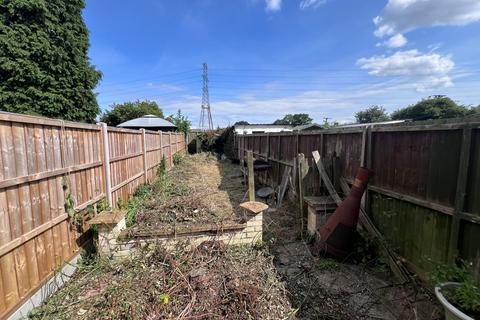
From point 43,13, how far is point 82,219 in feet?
48.5

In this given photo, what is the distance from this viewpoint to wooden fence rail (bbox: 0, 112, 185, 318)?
199cm

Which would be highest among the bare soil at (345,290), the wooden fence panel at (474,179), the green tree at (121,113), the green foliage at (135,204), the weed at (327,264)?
the green tree at (121,113)

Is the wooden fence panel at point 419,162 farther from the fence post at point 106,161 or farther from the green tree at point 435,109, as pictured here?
the green tree at point 435,109

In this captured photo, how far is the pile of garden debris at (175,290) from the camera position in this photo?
2.18 m

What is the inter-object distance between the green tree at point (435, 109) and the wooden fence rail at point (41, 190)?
132 ft

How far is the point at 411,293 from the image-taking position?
2537 millimetres

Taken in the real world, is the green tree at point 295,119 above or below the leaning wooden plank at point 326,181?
above

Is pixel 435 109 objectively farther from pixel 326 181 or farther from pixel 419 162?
pixel 419 162

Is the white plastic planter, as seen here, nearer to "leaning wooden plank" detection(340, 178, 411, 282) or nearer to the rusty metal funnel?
"leaning wooden plank" detection(340, 178, 411, 282)

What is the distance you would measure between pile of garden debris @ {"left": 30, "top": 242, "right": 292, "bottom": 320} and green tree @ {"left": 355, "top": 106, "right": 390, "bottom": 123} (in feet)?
171

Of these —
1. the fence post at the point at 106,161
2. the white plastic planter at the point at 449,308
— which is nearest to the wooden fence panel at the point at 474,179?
the white plastic planter at the point at 449,308

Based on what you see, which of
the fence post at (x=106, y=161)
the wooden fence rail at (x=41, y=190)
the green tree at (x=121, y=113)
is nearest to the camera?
the wooden fence rail at (x=41, y=190)

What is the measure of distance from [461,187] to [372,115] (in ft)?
178

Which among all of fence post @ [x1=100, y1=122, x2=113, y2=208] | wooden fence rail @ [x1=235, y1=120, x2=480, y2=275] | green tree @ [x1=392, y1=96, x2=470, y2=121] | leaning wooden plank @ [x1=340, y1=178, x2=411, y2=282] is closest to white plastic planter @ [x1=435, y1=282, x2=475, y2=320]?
wooden fence rail @ [x1=235, y1=120, x2=480, y2=275]
